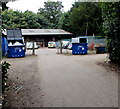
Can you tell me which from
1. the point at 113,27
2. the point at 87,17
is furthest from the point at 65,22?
the point at 113,27

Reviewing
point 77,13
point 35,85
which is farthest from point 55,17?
point 35,85

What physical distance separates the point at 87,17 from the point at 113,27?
2159cm

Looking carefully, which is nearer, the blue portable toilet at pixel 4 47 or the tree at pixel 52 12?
the blue portable toilet at pixel 4 47

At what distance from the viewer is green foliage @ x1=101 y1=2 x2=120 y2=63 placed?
320 inches

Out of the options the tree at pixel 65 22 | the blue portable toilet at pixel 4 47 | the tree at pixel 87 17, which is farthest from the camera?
the tree at pixel 65 22

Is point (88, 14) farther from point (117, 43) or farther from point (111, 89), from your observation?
point (111, 89)

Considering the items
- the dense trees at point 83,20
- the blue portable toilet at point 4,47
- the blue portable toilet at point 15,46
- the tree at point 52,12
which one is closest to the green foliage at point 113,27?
the dense trees at point 83,20

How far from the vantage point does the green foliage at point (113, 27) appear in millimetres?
8133

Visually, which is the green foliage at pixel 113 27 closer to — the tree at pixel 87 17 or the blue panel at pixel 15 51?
the blue panel at pixel 15 51

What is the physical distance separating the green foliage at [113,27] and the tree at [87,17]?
20060 mm

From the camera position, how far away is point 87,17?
29.3m

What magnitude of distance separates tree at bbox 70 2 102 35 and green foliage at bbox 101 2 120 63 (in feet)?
65.8

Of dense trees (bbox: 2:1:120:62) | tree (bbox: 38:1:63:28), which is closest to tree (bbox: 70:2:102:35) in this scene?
dense trees (bbox: 2:1:120:62)

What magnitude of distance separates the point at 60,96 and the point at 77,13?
27.7 m
